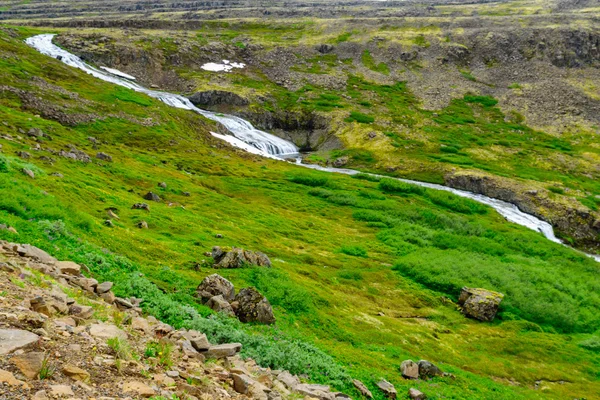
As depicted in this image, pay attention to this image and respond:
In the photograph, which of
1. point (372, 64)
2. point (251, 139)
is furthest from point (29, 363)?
point (372, 64)

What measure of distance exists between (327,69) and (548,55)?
230 ft

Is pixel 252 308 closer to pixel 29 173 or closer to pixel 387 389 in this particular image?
pixel 387 389

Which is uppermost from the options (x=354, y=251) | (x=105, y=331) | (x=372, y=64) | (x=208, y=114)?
(x=372, y=64)

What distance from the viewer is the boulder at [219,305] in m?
17.7

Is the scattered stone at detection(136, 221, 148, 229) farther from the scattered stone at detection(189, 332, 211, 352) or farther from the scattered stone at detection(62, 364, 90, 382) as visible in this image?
the scattered stone at detection(62, 364, 90, 382)

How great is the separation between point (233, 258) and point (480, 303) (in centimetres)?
2088

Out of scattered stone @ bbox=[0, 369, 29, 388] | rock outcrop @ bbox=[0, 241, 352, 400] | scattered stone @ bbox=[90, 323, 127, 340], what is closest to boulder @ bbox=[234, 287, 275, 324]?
rock outcrop @ bbox=[0, 241, 352, 400]

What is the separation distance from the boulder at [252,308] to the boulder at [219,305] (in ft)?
1.92

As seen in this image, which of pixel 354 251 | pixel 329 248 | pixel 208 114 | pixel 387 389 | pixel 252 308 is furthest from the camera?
pixel 208 114

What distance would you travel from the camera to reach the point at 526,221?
2574 inches

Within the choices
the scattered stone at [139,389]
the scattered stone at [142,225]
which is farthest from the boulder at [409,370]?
the scattered stone at [142,225]

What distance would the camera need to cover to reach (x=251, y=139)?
91875 millimetres

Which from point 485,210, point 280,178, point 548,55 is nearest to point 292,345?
point 280,178

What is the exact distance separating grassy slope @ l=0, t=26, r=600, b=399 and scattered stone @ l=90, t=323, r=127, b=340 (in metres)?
5.18
